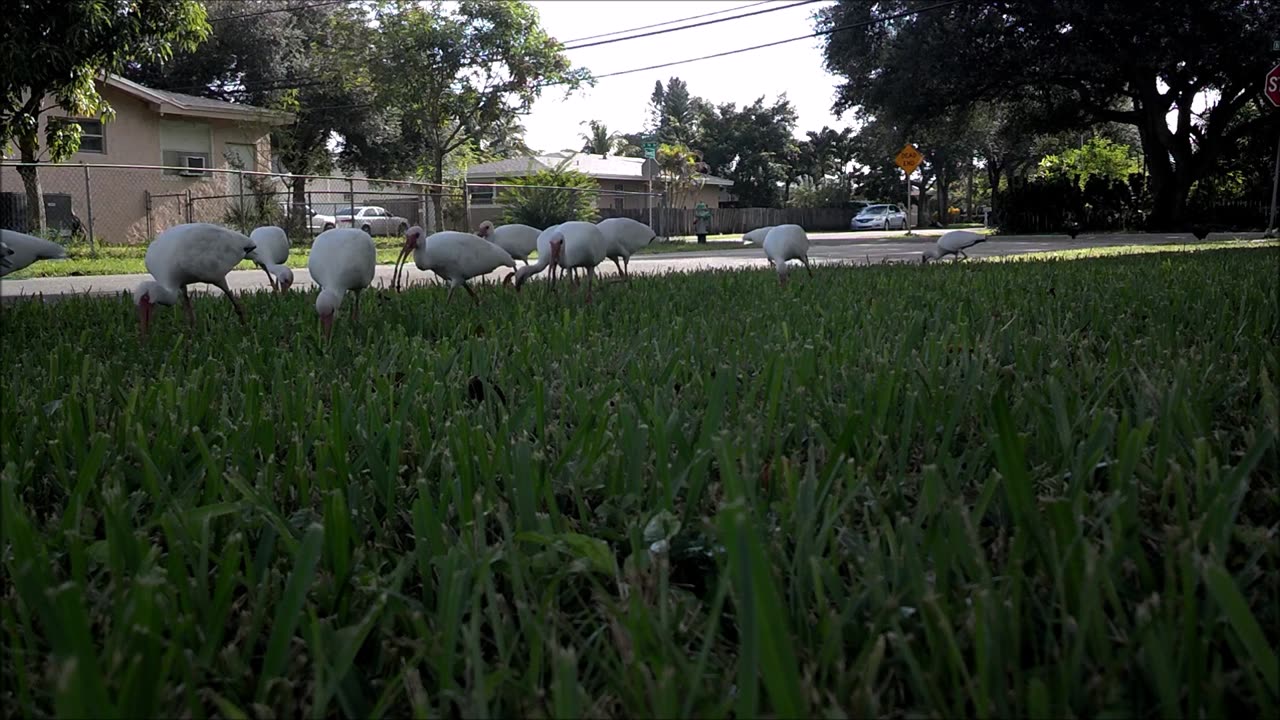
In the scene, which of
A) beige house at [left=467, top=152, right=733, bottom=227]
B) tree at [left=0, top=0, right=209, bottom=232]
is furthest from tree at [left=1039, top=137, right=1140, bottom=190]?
tree at [left=0, top=0, right=209, bottom=232]

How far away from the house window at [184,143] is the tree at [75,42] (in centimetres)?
1040

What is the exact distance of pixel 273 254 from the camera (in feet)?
19.8

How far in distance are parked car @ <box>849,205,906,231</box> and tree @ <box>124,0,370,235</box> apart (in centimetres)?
2653

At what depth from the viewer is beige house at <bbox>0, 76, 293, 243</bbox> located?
22.5 metres

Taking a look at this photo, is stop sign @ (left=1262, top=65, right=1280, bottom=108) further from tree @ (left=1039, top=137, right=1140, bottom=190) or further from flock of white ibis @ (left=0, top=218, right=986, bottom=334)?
tree @ (left=1039, top=137, right=1140, bottom=190)

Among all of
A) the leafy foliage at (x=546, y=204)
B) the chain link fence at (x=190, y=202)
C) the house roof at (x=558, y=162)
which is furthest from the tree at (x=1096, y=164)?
the house roof at (x=558, y=162)

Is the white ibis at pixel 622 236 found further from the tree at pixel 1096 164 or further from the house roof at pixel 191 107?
the tree at pixel 1096 164

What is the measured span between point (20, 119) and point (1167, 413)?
1729cm

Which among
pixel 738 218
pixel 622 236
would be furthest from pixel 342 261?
pixel 738 218

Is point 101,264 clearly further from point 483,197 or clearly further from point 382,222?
point 483,197

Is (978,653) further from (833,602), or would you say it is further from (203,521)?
(203,521)

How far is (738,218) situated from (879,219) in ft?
28.1

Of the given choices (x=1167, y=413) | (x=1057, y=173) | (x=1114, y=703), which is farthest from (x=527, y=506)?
(x=1057, y=173)

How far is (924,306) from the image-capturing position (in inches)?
159
